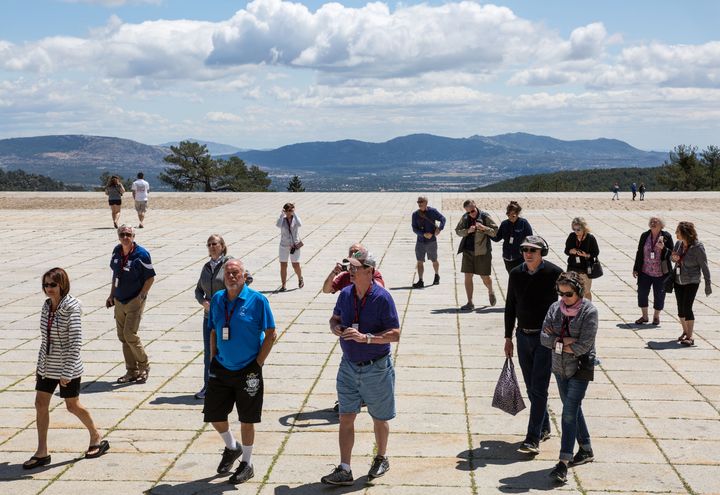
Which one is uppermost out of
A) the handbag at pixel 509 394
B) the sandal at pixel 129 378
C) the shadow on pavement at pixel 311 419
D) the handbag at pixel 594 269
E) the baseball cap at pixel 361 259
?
the baseball cap at pixel 361 259

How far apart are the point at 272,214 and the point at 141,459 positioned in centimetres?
2365

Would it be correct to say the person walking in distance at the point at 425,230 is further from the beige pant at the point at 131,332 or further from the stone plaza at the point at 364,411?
the beige pant at the point at 131,332

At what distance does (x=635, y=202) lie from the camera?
35656 mm

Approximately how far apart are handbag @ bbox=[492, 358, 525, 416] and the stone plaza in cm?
28

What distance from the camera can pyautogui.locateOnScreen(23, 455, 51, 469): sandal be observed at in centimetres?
606

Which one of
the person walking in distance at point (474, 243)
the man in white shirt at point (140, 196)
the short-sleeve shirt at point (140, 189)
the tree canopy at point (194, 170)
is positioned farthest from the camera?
the tree canopy at point (194, 170)

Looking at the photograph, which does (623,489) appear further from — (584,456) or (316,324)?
(316,324)

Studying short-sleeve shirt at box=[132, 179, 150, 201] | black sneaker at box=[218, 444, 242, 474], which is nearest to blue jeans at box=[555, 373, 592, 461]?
black sneaker at box=[218, 444, 242, 474]

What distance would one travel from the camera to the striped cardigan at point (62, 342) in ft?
20.4

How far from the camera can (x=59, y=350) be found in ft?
20.5

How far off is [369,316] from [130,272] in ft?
11.5

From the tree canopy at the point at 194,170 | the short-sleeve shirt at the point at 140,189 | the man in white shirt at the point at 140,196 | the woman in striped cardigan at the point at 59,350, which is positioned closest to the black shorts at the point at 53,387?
the woman in striped cardigan at the point at 59,350

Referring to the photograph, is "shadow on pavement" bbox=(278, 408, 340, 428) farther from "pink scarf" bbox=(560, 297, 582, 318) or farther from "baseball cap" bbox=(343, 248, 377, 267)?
"pink scarf" bbox=(560, 297, 582, 318)

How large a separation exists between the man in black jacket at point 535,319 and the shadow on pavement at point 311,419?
5.60 ft
